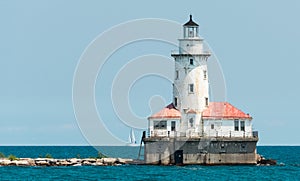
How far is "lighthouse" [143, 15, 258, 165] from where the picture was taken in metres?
78.2

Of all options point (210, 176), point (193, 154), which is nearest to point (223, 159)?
point (193, 154)

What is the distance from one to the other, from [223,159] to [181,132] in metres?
4.25

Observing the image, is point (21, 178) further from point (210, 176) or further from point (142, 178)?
point (210, 176)

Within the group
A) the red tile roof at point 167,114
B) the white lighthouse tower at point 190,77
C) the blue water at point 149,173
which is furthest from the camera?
the white lighthouse tower at point 190,77

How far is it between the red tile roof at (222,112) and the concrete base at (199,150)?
2048mm

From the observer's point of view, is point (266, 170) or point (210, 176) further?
point (266, 170)

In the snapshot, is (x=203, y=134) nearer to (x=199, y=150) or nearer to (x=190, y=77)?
(x=199, y=150)

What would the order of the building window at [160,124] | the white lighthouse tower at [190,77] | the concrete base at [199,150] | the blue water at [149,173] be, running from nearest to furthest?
the blue water at [149,173]
the concrete base at [199,150]
the building window at [160,124]
the white lighthouse tower at [190,77]

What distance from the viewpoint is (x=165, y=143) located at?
7806 cm

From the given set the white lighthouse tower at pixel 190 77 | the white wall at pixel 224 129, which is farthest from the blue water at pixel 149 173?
the white lighthouse tower at pixel 190 77

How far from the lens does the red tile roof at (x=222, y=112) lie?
7888 centimetres

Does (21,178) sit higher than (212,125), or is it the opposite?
(212,125)

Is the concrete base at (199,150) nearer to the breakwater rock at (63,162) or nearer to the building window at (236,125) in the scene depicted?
the building window at (236,125)

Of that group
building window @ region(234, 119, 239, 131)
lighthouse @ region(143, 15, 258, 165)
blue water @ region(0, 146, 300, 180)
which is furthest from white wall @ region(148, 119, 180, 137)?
building window @ region(234, 119, 239, 131)
